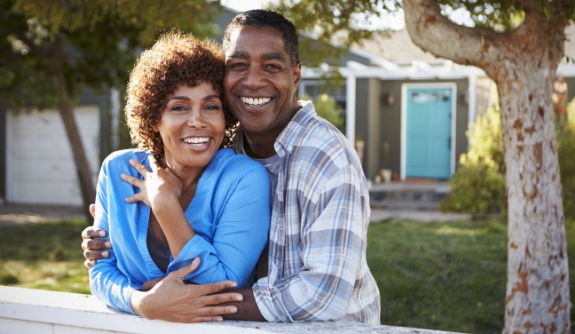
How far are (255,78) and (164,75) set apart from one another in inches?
14.4

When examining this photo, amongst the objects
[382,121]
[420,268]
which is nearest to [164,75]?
[420,268]

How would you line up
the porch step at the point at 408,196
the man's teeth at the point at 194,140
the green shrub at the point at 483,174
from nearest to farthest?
the man's teeth at the point at 194,140
the green shrub at the point at 483,174
the porch step at the point at 408,196

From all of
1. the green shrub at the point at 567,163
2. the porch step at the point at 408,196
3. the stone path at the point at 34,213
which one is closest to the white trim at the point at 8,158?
the stone path at the point at 34,213

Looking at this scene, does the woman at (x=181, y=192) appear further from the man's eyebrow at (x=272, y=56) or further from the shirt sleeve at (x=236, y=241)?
the man's eyebrow at (x=272, y=56)

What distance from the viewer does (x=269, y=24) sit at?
254 cm

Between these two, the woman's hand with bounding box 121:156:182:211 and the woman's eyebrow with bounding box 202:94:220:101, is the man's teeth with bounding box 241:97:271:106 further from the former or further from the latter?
the woman's hand with bounding box 121:156:182:211

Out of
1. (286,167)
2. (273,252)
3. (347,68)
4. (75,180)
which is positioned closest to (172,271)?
(273,252)

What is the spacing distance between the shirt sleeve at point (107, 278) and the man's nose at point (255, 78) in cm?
68

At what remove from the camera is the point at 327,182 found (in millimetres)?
2271

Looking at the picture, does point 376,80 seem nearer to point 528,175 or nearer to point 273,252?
point 528,175

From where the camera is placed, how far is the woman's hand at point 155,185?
2.35 meters

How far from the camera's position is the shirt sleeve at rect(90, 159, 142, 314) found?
7.91ft

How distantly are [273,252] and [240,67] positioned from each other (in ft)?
2.51

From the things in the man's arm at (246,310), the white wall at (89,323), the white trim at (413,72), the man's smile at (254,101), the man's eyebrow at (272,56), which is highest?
the white trim at (413,72)
